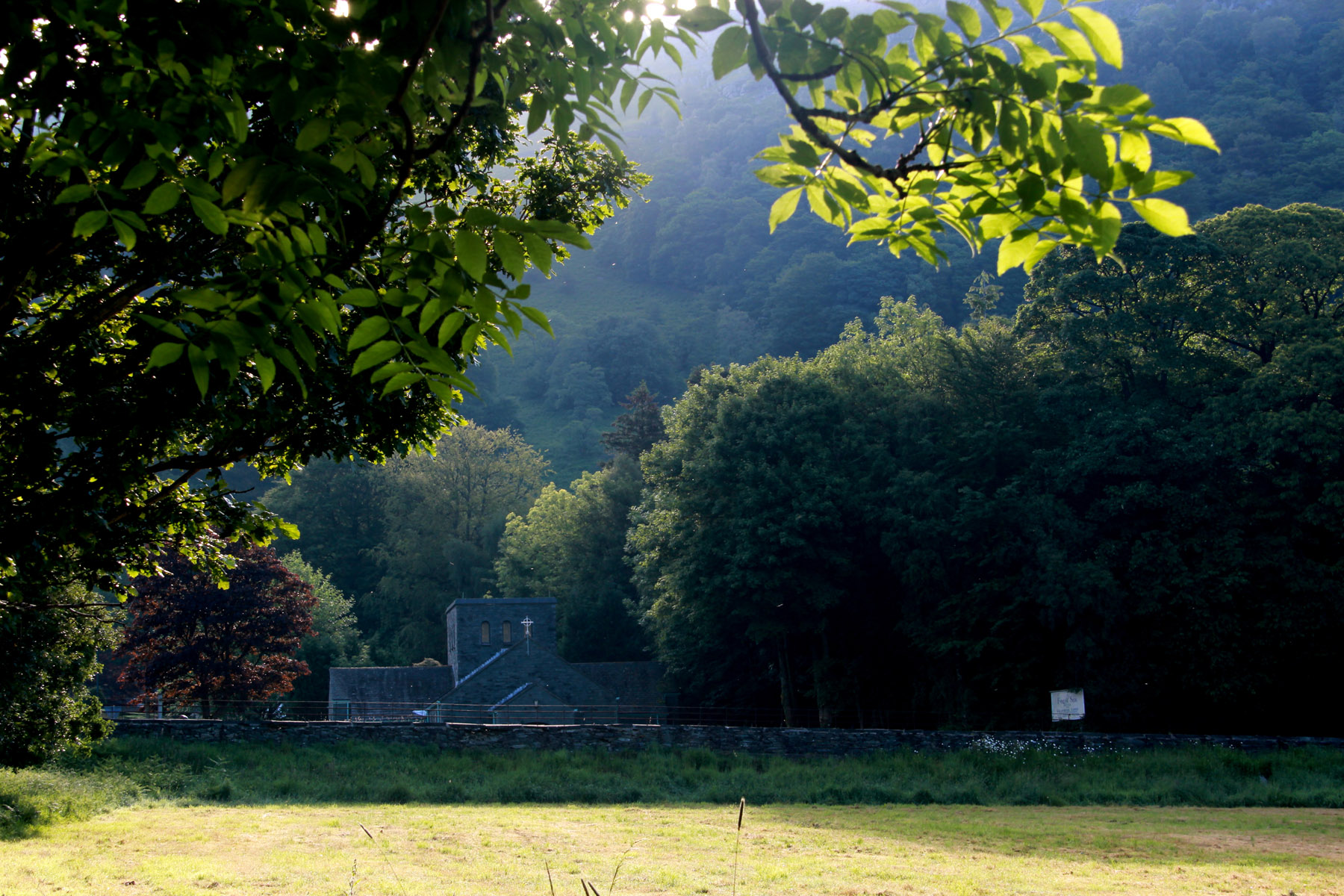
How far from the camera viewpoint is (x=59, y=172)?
232 centimetres

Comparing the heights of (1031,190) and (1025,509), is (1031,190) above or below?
below

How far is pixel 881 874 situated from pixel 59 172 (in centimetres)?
929

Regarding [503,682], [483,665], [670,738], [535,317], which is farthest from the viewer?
[483,665]

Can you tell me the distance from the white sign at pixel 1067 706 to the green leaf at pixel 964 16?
2488 centimetres

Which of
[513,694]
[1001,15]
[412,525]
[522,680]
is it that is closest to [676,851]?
[1001,15]

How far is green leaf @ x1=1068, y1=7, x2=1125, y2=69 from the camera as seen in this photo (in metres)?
1.74

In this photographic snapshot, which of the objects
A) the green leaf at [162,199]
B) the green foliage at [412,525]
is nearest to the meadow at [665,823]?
the green leaf at [162,199]

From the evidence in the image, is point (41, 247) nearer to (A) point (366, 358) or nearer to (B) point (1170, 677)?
(A) point (366, 358)

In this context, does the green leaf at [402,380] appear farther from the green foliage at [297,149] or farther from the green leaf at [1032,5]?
the green leaf at [1032,5]

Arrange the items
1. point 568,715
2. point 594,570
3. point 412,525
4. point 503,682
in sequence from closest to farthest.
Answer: point 568,715
point 503,682
point 594,570
point 412,525

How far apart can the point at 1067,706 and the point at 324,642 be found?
112 ft

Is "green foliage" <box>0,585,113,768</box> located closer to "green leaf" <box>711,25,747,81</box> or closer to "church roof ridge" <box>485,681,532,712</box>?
"green leaf" <box>711,25,747,81</box>

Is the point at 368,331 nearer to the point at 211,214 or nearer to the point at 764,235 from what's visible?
the point at 211,214

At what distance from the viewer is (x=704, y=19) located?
2008 millimetres
